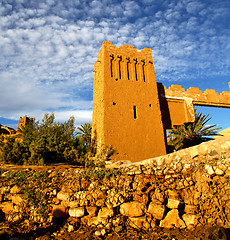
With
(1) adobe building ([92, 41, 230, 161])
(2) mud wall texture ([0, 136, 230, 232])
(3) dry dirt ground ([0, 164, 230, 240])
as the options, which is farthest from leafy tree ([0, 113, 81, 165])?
(3) dry dirt ground ([0, 164, 230, 240])

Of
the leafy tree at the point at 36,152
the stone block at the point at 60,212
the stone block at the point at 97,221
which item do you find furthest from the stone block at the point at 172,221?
the leafy tree at the point at 36,152

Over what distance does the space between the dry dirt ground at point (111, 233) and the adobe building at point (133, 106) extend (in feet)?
18.2

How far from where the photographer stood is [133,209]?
494cm

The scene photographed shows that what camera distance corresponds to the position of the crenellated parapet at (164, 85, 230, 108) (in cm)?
1441

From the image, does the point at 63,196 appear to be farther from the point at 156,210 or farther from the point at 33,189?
the point at 156,210

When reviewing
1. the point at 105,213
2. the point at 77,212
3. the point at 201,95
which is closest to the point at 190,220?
the point at 105,213

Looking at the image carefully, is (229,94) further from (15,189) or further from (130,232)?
(15,189)

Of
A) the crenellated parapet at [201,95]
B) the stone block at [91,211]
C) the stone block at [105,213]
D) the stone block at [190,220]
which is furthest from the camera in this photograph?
the crenellated parapet at [201,95]

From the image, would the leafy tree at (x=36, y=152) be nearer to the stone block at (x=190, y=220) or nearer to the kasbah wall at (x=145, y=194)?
the kasbah wall at (x=145, y=194)

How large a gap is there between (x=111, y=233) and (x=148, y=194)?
4.72ft

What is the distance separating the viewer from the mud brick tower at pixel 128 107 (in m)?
10.7

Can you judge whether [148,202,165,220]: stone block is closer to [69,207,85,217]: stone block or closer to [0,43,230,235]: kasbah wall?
[0,43,230,235]: kasbah wall

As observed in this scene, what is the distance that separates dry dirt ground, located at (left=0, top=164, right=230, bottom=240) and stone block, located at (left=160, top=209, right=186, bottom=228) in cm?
12

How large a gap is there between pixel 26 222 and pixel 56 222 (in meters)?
0.90
